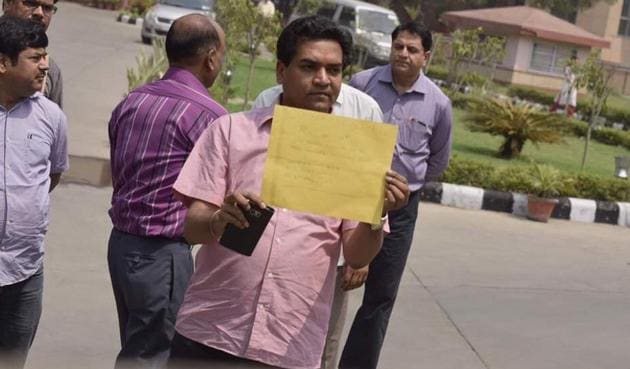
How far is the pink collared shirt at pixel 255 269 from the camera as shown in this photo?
133 inches

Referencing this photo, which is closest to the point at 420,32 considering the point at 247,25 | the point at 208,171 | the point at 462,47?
the point at 208,171

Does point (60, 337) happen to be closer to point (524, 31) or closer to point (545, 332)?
point (545, 332)

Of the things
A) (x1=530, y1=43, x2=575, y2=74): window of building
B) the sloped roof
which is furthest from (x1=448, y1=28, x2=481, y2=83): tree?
(x1=530, y1=43, x2=575, y2=74): window of building

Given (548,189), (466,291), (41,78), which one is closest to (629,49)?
(548,189)

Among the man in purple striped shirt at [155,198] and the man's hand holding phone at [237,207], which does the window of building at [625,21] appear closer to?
the man in purple striped shirt at [155,198]

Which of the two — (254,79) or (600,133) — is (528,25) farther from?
(254,79)

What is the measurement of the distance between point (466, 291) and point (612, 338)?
47.1 inches

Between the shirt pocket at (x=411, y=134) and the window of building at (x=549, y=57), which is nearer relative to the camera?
the shirt pocket at (x=411, y=134)

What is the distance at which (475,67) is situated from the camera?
35594 mm

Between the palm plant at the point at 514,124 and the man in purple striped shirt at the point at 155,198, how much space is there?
39.8 ft

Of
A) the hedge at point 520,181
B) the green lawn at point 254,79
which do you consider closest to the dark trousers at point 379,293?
the hedge at point 520,181

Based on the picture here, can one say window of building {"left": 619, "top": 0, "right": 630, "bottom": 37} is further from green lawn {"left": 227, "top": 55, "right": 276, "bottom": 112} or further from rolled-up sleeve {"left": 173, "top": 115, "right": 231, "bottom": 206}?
rolled-up sleeve {"left": 173, "top": 115, "right": 231, "bottom": 206}

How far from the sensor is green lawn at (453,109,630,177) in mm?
16750

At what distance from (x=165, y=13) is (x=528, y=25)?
11274 millimetres
